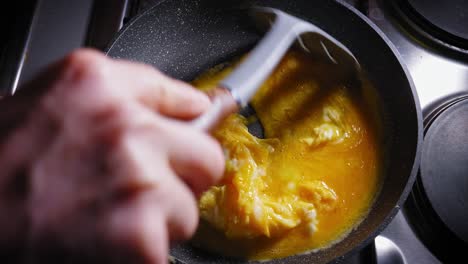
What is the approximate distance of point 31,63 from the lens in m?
1.07

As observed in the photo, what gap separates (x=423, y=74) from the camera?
1129mm

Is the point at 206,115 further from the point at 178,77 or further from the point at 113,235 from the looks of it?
the point at 178,77

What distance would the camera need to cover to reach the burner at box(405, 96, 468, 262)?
3.05 ft

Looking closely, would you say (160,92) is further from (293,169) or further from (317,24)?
(317,24)

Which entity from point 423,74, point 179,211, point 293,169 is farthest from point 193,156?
point 423,74

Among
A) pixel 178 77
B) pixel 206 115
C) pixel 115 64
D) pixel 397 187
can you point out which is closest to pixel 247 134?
pixel 178 77

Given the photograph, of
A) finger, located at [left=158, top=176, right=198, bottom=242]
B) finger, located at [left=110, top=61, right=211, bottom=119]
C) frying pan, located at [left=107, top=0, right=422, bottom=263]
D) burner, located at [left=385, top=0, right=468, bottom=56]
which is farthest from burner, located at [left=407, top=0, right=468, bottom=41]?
finger, located at [left=158, top=176, right=198, bottom=242]

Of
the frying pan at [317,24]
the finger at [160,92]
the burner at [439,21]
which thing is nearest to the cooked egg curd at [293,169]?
the frying pan at [317,24]

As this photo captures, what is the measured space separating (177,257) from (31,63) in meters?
0.60

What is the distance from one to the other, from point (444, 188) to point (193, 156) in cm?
70

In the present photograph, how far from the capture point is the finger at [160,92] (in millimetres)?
491

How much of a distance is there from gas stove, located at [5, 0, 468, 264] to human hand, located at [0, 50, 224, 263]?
1.96 ft

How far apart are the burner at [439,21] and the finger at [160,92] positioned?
0.81m

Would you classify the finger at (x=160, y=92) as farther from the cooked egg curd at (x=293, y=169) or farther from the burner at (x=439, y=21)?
the burner at (x=439, y=21)
